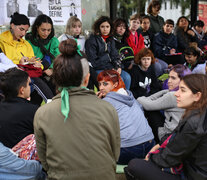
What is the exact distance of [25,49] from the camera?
4215 mm

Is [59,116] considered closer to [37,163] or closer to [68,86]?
[68,86]

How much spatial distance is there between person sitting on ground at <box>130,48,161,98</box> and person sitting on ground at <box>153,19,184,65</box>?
4.15 feet

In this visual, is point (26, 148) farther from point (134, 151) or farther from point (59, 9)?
point (59, 9)

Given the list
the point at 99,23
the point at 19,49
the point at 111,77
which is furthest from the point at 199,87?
the point at 99,23

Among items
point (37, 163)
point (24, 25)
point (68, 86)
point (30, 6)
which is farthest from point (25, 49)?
point (68, 86)

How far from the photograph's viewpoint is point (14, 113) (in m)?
2.45

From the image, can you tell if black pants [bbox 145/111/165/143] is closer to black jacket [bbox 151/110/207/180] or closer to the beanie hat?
black jacket [bbox 151/110/207/180]

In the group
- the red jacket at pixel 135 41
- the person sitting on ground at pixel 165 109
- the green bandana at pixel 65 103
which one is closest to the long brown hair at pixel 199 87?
the person sitting on ground at pixel 165 109

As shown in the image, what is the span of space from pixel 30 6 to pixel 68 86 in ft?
12.2

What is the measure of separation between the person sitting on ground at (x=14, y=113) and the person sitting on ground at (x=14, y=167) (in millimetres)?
223

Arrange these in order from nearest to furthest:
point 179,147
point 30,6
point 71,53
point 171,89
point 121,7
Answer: point 71,53 → point 179,147 → point 171,89 → point 30,6 → point 121,7

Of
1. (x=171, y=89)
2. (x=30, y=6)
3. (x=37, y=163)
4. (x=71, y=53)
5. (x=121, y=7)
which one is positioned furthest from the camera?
(x=121, y=7)

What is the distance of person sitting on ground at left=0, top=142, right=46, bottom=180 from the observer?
220 cm

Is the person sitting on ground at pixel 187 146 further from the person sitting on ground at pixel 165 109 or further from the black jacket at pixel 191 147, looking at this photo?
the person sitting on ground at pixel 165 109
